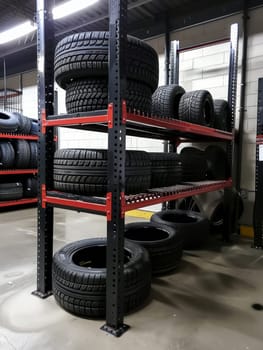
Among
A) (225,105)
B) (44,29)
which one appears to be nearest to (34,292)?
(44,29)

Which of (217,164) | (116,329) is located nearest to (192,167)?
(217,164)

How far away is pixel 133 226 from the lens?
3.23m

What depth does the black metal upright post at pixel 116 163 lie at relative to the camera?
168cm

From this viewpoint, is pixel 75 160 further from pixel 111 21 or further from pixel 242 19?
pixel 242 19

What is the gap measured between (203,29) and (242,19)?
630mm

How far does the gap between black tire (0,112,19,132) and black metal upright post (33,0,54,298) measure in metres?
3.55

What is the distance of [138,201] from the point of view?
184 cm

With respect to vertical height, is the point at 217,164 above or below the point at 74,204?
above

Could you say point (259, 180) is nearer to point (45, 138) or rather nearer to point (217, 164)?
point (217, 164)

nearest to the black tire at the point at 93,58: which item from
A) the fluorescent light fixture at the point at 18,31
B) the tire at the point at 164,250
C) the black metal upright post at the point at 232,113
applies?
the tire at the point at 164,250

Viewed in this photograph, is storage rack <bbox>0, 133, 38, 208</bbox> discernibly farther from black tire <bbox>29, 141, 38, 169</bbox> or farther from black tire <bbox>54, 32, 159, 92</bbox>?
black tire <bbox>54, 32, 159, 92</bbox>

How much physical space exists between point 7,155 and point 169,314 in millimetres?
4587

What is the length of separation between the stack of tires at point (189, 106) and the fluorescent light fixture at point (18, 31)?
3113mm

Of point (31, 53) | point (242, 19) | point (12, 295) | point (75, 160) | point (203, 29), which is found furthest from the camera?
point (31, 53)
